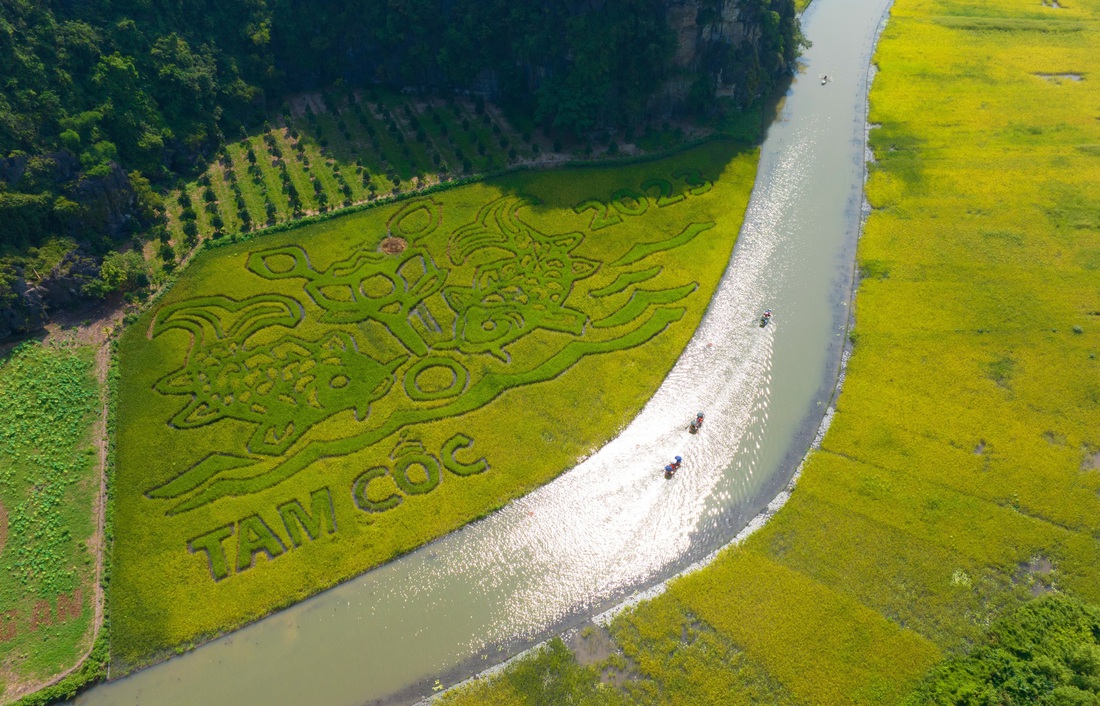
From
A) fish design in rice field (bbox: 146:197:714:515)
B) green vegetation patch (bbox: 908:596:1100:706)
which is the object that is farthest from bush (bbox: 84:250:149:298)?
green vegetation patch (bbox: 908:596:1100:706)

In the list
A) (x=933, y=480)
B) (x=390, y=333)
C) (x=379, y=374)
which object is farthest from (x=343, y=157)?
(x=933, y=480)

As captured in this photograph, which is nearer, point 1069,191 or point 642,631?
point 642,631

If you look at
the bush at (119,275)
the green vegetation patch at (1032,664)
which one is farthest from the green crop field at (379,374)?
the green vegetation patch at (1032,664)

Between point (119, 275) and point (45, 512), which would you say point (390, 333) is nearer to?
point (119, 275)

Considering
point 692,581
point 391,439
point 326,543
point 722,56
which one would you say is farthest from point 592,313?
point 722,56

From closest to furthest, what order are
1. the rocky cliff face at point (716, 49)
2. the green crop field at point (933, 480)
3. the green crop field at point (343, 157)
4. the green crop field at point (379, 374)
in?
the green crop field at point (933, 480), the green crop field at point (379, 374), the green crop field at point (343, 157), the rocky cliff face at point (716, 49)

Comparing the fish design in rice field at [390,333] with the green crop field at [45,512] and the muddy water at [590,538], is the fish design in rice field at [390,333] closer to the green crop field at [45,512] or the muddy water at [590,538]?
the green crop field at [45,512]

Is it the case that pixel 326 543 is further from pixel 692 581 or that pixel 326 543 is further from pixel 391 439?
pixel 692 581
